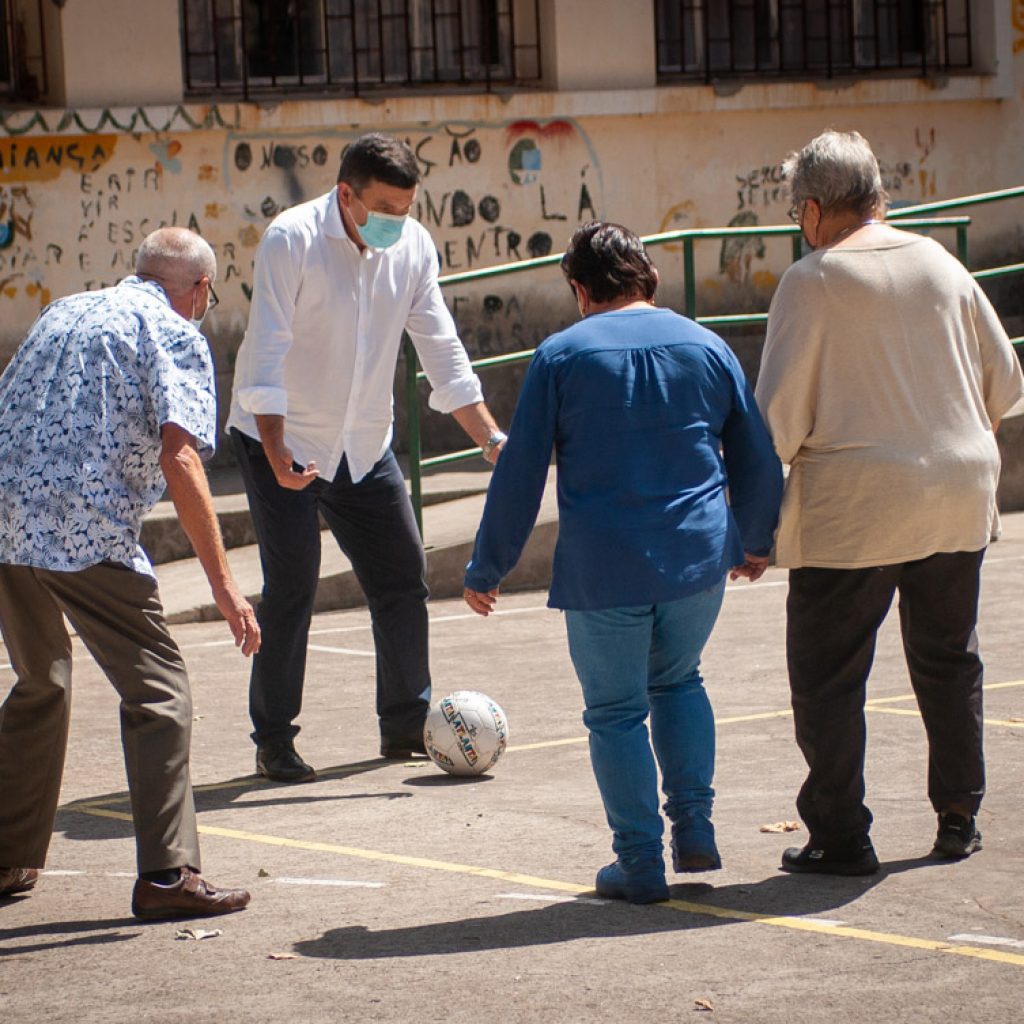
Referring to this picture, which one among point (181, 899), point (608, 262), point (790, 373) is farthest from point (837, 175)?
point (181, 899)

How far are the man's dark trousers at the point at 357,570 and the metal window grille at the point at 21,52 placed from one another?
7097 mm

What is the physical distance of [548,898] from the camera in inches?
210

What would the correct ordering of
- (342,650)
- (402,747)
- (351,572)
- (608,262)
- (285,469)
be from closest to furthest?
(608,262)
(285,469)
(402,747)
(342,650)
(351,572)

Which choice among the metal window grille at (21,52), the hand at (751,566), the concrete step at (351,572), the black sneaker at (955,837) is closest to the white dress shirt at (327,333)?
the hand at (751,566)

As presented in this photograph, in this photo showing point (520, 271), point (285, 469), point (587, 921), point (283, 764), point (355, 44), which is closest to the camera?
point (587, 921)

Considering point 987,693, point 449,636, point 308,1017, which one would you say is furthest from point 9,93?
point 308,1017

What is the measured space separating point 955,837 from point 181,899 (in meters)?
1.95

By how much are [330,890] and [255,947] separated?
548 millimetres

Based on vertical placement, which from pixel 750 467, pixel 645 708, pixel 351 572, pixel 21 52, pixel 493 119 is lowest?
pixel 351 572

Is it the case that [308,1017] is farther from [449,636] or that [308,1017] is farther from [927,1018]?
[449,636]

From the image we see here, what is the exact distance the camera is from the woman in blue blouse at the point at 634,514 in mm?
5172

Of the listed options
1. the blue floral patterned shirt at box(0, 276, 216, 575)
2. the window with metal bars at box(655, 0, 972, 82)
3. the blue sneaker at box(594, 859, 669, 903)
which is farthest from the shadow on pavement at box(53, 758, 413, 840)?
the window with metal bars at box(655, 0, 972, 82)

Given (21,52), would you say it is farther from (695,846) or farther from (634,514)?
(695,846)

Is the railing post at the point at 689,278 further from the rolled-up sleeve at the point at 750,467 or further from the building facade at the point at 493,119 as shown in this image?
the rolled-up sleeve at the point at 750,467
